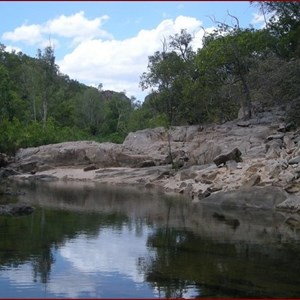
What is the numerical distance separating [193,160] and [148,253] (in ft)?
80.9

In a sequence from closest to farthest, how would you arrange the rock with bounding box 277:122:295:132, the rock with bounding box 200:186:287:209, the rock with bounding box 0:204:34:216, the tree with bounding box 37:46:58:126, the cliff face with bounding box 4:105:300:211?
the rock with bounding box 0:204:34:216 → the rock with bounding box 200:186:287:209 → the cliff face with bounding box 4:105:300:211 → the rock with bounding box 277:122:295:132 → the tree with bounding box 37:46:58:126

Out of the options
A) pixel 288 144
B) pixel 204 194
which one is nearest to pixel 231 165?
pixel 288 144

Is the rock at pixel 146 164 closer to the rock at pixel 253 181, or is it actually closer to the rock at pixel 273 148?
the rock at pixel 273 148

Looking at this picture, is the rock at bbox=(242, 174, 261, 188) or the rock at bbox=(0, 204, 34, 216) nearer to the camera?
the rock at bbox=(0, 204, 34, 216)

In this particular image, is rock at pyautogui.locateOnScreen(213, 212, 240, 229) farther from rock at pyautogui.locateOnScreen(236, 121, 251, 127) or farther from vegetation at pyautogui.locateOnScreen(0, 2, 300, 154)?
rock at pyautogui.locateOnScreen(236, 121, 251, 127)

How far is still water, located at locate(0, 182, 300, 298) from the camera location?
9.90 m

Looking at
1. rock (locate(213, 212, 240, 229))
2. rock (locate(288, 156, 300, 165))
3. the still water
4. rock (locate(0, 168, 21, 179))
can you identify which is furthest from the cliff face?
the still water

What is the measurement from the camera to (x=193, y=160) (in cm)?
3778

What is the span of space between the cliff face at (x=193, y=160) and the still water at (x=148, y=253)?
13.2ft

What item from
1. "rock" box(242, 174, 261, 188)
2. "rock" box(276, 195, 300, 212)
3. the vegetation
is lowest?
"rock" box(276, 195, 300, 212)

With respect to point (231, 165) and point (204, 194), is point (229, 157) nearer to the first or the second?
point (231, 165)

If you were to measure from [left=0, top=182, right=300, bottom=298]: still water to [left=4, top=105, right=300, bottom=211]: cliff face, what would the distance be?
158 inches

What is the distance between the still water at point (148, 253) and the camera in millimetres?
9898

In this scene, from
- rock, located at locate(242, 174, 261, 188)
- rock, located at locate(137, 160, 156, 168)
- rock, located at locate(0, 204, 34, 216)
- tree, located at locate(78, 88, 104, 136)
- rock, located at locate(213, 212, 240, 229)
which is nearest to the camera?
rock, located at locate(213, 212, 240, 229)
